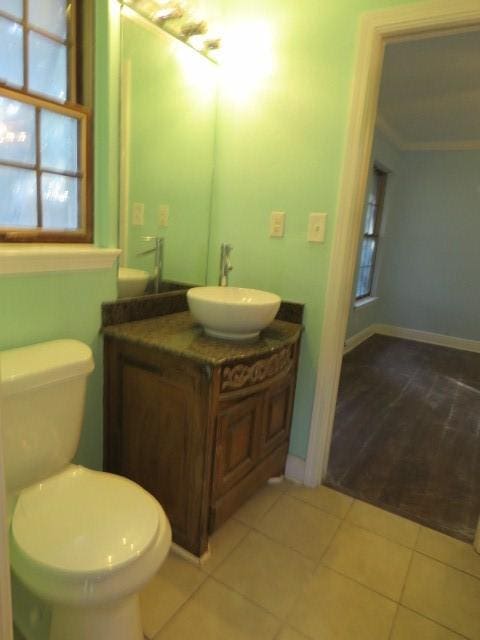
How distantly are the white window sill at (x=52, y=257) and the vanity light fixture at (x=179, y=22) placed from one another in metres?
0.94

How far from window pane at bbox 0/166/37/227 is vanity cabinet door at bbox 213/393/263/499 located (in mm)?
927

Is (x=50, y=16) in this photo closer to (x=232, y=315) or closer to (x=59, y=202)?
(x=59, y=202)

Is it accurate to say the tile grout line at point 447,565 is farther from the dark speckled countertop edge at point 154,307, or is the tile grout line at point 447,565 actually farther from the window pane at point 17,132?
the window pane at point 17,132

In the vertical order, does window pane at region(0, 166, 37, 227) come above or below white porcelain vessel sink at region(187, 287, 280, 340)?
above

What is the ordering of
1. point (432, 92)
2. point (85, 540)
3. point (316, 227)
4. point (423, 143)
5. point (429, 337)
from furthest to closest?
point (429, 337)
point (423, 143)
point (432, 92)
point (316, 227)
point (85, 540)

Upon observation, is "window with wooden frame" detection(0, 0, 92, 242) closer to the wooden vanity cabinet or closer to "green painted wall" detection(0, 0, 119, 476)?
"green painted wall" detection(0, 0, 119, 476)

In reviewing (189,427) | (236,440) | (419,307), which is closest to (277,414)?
(236,440)

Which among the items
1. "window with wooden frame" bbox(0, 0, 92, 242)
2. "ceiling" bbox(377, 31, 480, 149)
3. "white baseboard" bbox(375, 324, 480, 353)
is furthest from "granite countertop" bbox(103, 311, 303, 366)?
"white baseboard" bbox(375, 324, 480, 353)

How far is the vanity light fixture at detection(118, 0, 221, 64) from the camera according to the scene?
5.14ft

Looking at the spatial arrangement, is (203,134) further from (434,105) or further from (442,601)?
(434,105)

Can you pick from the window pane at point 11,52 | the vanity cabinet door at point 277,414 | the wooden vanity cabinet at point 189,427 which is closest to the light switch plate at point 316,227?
the wooden vanity cabinet at point 189,427

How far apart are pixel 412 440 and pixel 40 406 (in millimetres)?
2238

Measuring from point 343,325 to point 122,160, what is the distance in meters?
1.22

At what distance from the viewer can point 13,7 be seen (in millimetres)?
1214
